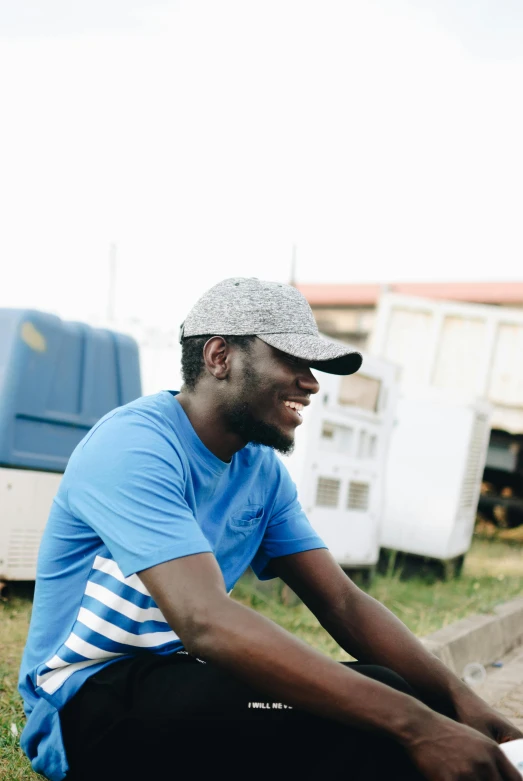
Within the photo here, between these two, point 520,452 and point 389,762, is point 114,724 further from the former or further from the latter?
point 520,452

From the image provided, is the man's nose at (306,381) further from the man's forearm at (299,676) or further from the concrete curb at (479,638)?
the concrete curb at (479,638)

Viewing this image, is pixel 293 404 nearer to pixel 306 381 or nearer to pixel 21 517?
pixel 306 381

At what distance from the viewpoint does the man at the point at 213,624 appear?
1.63 m

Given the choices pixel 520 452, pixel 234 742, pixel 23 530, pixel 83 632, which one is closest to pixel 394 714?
pixel 234 742

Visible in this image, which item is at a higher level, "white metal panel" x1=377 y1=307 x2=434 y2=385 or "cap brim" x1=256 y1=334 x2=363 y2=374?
"cap brim" x1=256 y1=334 x2=363 y2=374

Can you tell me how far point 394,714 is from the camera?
162 centimetres

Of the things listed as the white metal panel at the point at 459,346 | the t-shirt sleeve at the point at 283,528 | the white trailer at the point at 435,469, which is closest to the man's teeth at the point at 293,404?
the t-shirt sleeve at the point at 283,528

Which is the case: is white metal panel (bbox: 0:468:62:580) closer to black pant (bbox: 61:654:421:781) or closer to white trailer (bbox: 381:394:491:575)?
black pant (bbox: 61:654:421:781)

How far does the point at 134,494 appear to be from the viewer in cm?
172

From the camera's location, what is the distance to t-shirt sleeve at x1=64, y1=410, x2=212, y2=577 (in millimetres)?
1676

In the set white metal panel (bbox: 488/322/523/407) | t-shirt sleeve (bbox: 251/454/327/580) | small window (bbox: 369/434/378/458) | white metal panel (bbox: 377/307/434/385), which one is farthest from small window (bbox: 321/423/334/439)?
white metal panel (bbox: 488/322/523/407)

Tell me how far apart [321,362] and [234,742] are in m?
0.82

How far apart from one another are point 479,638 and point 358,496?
143 cm

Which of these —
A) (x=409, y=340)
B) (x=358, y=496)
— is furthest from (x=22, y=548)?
(x=409, y=340)
